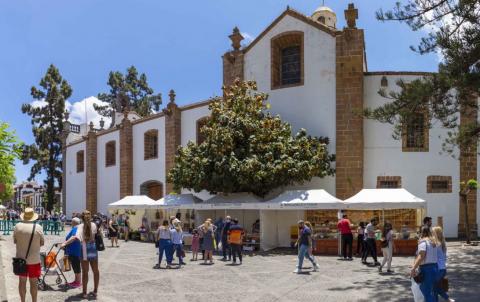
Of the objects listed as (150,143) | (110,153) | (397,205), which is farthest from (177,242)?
(110,153)

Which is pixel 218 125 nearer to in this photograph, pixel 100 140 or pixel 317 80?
pixel 317 80

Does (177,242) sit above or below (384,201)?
below

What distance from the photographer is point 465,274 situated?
12.4 metres

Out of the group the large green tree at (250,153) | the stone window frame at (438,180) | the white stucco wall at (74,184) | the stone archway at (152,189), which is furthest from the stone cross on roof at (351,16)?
the white stucco wall at (74,184)

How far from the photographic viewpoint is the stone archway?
30219mm

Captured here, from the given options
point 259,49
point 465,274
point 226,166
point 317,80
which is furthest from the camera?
point 259,49

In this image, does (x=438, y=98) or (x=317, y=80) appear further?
(x=317, y=80)

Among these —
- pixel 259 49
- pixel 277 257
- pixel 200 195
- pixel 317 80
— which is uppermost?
pixel 259 49

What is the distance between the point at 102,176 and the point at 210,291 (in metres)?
26.8

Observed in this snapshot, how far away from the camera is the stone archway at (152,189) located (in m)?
30.2

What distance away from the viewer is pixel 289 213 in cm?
2023

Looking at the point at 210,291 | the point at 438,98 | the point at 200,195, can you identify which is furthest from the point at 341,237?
the point at 200,195

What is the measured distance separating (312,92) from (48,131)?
93.2ft

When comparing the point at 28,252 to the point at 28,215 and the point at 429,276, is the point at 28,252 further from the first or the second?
the point at 429,276
